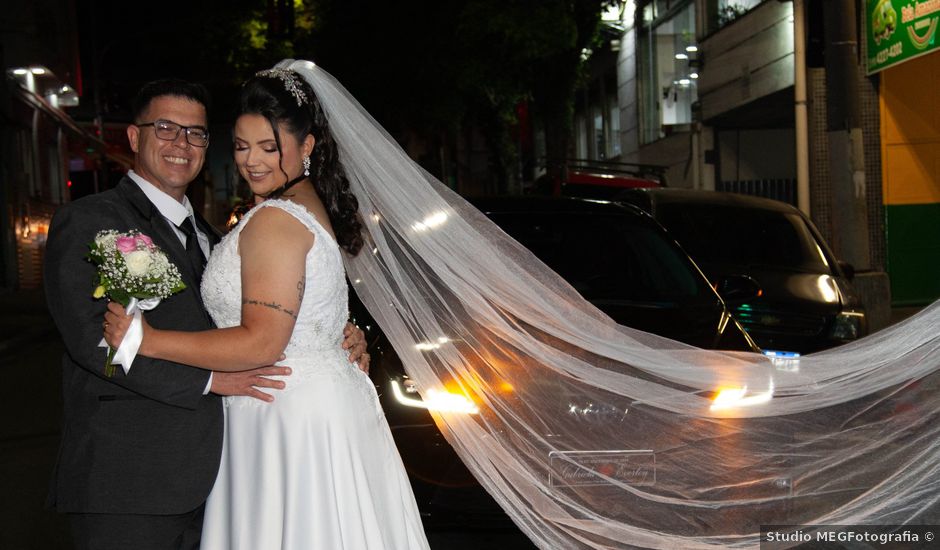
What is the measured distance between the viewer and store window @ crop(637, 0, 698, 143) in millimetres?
27625

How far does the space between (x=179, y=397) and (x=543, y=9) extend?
18.1 meters

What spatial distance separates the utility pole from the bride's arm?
8.68m

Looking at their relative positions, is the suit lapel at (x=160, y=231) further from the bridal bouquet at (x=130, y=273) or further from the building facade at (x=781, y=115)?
the building facade at (x=781, y=115)

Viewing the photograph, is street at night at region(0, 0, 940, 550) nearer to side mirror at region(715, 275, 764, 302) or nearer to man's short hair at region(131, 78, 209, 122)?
man's short hair at region(131, 78, 209, 122)

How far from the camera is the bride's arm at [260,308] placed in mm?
2779

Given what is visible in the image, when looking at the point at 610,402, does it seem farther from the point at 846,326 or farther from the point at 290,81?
the point at 846,326

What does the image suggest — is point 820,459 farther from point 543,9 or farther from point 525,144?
point 525,144

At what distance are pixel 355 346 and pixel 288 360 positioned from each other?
1.12 feet

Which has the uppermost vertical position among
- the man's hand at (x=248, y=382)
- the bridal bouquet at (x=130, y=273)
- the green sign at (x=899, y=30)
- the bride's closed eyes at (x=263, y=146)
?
the green sign at (x=899, y=30)

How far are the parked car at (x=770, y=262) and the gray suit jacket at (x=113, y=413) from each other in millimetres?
5164

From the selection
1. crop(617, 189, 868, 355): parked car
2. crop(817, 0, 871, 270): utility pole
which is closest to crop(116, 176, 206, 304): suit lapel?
crop(617, 189, 868, 355): parked car

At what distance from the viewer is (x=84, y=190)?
45.0 meters

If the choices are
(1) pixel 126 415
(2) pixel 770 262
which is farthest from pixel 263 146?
(2) pixel 770 262

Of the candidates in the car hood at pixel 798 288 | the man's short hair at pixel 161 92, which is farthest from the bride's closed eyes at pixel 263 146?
the car hood at pixel 798 288
